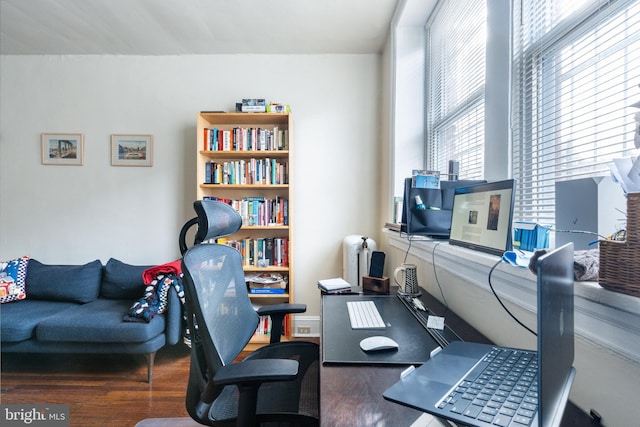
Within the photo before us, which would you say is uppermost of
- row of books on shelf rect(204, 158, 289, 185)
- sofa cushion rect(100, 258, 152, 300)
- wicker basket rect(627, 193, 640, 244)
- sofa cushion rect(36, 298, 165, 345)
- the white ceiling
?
the white ceiling

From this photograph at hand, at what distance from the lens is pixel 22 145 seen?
119 inches

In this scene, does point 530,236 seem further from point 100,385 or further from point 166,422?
point 100,385

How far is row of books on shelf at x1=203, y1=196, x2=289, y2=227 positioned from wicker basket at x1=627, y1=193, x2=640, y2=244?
2438mm

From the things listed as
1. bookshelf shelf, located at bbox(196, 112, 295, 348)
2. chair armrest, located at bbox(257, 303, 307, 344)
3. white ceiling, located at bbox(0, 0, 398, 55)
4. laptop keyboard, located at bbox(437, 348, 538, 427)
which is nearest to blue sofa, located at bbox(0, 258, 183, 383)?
bookshelf shelf, located at bbox(196, 112, 295, 348)

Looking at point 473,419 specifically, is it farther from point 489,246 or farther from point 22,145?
point 22,145

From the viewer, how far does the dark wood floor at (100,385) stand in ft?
6.10

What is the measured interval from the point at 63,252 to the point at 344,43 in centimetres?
347

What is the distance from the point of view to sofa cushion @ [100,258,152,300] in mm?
2660

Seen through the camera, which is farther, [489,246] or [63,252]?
[63,252]

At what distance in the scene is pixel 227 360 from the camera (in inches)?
44.4

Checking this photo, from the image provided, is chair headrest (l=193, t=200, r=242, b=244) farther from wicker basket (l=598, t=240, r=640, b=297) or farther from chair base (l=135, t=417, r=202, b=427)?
chair base (l=135, t=417, r=202, b=427)

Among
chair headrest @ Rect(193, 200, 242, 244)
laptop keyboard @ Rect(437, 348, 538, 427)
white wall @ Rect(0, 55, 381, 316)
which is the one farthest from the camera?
white wall @ Rect(0, 55, 381, 316)

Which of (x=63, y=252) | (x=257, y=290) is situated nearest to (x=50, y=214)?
(x=63, y=252)

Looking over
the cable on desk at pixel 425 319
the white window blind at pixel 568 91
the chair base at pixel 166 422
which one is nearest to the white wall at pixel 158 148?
the chair base at pixel 166 422
